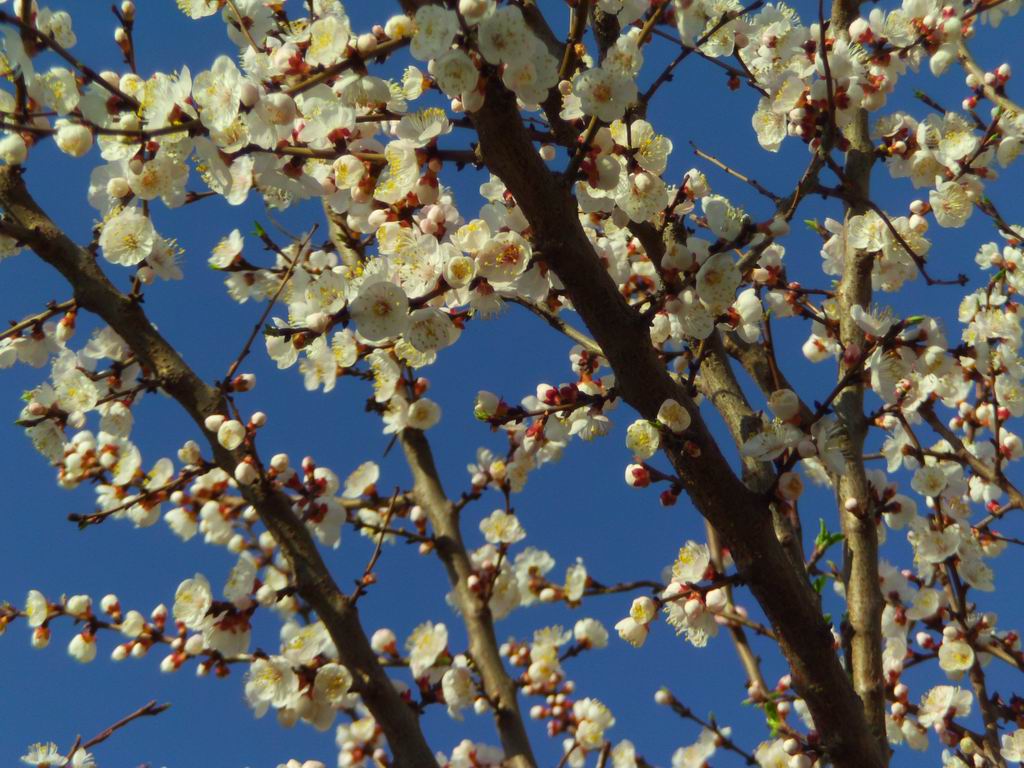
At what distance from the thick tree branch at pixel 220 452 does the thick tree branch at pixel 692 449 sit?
3.92 ft

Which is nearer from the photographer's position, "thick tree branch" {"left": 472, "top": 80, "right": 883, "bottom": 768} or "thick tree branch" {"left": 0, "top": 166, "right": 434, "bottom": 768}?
"thick tree branch" {"left": 472, "top": 80, "right": 883, "bottom": 768}

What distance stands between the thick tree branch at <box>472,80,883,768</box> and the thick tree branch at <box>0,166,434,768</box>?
47.1 inches

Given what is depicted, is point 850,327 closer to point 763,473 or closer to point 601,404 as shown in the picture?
point 763,473

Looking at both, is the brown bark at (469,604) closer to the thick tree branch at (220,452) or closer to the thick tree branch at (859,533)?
the thick tree branch at (220,452)

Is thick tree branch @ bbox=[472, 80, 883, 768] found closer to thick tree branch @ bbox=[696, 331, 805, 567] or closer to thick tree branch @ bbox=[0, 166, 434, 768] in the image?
thick tree branch @ bbox=[696, 331, 805, 567]

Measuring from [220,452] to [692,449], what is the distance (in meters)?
1.54

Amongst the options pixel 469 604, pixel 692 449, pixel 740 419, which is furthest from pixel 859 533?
pixel 469 604

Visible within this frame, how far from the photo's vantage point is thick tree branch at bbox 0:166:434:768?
2.73 meters

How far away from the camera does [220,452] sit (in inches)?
110

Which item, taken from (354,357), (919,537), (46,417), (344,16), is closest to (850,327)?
(919,537)

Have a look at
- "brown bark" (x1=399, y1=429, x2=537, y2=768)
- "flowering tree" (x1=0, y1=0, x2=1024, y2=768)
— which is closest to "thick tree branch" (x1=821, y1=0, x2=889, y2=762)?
"flowering tree" (x1=0, y1=0, x2=1024, y2=768)

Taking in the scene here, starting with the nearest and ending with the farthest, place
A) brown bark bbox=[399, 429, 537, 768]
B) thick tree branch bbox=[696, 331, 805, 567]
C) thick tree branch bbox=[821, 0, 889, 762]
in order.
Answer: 1. thick tree branch bbox=[696, 331, 805, 567]
2. thick tree branch bbox=[821, 0, 889, 762]
3. brown bark bbox=[399, 429, 537, 768]

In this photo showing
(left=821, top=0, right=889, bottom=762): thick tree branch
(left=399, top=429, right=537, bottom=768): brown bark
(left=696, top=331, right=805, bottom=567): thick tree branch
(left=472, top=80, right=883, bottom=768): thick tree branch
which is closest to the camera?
(left=472, top=80, right=883, bottom=768): thick tree branch

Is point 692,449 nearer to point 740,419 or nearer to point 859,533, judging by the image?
point 740,419
